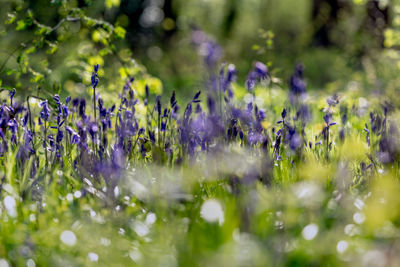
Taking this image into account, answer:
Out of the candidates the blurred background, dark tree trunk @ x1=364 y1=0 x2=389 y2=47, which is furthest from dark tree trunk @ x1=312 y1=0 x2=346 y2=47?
dark tree trunk @ x1=364 y1=0 x2=389 y2=47

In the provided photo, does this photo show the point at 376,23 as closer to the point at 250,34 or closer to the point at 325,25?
the point at 250,34

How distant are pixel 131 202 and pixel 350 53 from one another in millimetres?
8517

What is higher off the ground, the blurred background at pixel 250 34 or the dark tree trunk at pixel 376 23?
the dark tree trunk at pixel 376 23

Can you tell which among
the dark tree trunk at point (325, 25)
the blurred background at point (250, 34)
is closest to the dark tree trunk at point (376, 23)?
the blurred background at point (250, 34)

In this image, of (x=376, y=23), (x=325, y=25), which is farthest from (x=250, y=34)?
(x=376, y=23)

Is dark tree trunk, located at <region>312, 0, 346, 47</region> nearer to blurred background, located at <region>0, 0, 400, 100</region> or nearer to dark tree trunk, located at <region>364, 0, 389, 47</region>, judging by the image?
blurred background, located at <region>0, 0, 400, 100</region>

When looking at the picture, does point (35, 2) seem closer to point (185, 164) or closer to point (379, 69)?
point (185, 164)

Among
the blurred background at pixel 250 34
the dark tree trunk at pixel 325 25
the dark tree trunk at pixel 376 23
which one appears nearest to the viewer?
the dark tree trunk at pixel 376 23

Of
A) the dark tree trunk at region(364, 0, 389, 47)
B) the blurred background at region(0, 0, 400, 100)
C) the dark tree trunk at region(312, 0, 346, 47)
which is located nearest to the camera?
the dark tree trunk at region(364, 0, 389, 47)

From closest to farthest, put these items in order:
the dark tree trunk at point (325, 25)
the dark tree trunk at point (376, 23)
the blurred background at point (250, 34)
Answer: the dark tree trunk at point (376, 23)
the blurred background at point (250, 34)
the dark tree trunk at point (325, 25)

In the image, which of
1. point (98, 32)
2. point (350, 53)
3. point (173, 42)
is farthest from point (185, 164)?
point (173, 42)

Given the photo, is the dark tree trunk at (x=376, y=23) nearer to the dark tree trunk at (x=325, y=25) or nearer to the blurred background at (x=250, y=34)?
the blurred background at (x=250, y=34)

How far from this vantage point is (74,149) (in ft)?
8.13

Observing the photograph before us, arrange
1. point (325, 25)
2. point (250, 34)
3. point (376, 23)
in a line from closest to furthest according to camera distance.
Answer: point (376, 23) < point (250, 34) < point (325, 25)
